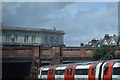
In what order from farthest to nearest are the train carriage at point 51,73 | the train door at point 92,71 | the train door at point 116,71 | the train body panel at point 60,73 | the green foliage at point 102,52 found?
the green foliage at point 102,52
the train carriage at point 51,73
the train body panel at point 60,73
the train door at point 92,71
the train door at point 116,71

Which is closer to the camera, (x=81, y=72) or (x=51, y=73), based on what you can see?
(x=81, y=72)

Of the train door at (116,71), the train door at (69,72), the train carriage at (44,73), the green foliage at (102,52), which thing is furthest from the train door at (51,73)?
the train door at (116,71)

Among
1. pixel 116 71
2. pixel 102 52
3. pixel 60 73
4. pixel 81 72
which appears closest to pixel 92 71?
pixel 81 72

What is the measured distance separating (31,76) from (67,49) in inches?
273

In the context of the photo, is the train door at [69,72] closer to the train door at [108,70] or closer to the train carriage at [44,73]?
the train carriage at [44,73]

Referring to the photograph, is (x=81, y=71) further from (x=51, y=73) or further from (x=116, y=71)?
(x=51, y=73)

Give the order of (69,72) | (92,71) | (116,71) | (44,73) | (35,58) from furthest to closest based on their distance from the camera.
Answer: (35,58)
(44,73)
(69,72)
(92,71)
(116,71)

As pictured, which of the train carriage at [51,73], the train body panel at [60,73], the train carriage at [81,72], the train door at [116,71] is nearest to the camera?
the train door at [116,71]

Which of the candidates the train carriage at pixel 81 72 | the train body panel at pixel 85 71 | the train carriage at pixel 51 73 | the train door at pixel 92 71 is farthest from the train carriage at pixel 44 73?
the train door at pixel 92 71

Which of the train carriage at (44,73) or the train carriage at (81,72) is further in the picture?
the train carriage at (44,73)

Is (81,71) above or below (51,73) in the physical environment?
above

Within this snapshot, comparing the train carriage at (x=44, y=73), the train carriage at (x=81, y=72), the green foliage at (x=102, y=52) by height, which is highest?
the green foliage at (x=102, y=52)

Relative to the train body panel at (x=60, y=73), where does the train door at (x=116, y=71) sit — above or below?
above

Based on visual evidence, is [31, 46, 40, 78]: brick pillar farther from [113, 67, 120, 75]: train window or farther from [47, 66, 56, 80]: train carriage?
[113, 67, 120, 75]: train window
